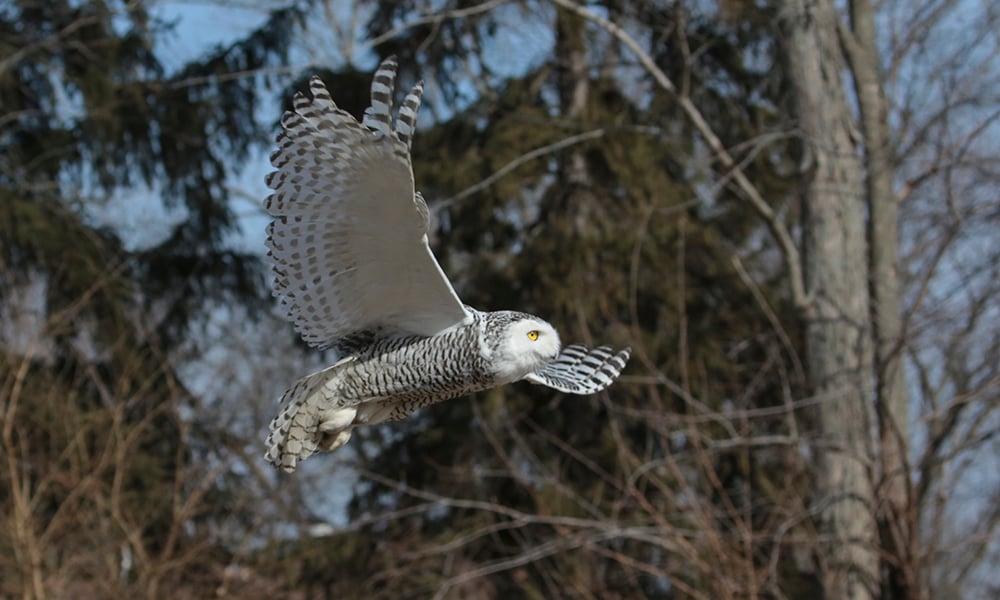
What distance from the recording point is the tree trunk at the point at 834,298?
834 cm

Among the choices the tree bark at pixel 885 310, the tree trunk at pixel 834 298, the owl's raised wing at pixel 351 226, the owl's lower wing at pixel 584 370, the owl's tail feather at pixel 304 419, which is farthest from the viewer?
the tree trunk at pixel 834 298

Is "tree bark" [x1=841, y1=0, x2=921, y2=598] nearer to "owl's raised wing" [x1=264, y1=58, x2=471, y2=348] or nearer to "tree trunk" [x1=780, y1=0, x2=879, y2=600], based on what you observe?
"tree trunk" [x1=780, y1=0, x2=879, y2=600]

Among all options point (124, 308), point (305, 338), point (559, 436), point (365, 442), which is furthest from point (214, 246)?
point (305, 338)

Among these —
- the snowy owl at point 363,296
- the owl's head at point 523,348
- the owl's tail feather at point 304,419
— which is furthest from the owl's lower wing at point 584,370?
the owl's tail feather at point 304,419

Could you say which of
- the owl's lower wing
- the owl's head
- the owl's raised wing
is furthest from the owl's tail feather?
the owl's lower wing

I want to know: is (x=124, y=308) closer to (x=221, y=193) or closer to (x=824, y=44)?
(x=221, y=193)

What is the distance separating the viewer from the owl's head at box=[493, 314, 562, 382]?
3.56 meters

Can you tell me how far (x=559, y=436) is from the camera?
34.8ft

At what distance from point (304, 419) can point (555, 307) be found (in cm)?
617

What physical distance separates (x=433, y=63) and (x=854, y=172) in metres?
4.32

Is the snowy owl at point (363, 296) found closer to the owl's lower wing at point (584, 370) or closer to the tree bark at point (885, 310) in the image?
the owl's lower wing at point (584, 370)

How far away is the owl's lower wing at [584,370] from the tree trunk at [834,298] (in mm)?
3855

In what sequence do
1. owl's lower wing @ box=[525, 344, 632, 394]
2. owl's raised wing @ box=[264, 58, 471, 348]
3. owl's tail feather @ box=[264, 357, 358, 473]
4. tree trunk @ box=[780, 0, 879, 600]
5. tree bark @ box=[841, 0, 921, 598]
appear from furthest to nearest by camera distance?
tree trunk @ box=[780, 0, 879, 600], tree bark @ box=[841, 0, 921, 598], owl's lower wing @ box=[525, 344, 632, 394], owl's tail feather @ box=[264, 357, 358, 473], owl's raised wing @ box=[264, 58, 471, 348]

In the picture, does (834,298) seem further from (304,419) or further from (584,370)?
(304,419)
